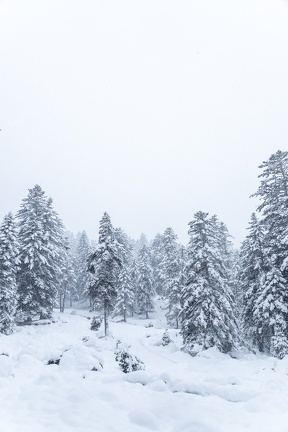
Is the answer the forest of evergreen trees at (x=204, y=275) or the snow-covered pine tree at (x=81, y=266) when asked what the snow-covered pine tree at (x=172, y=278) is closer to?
the forest of evergreen trees at (x=204, y=275)

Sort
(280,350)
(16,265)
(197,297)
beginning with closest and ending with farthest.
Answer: (280,350)
(197,297)
(16,265)

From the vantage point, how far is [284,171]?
75.7 feet

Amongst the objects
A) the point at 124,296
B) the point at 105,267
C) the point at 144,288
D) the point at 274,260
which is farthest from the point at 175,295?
the point at 274,260

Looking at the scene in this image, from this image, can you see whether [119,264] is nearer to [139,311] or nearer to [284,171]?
[284,171]

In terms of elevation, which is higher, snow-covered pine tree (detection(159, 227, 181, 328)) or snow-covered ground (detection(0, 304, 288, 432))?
snow-covered pine tree (detection(159, 227, 181, 328))

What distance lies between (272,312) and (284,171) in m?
10.8

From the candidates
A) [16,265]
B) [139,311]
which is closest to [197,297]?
[16,265]

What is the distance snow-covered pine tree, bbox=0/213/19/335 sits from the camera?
24.5 m

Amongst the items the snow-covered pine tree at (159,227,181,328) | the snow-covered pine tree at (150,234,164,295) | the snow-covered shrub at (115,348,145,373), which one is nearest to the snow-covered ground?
the snow-covered shrub at (115,348,145,373)

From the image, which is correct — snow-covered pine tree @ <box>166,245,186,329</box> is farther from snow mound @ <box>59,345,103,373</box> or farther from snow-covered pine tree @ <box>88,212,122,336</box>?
snow mound @ <box>59,345,103,373</box>

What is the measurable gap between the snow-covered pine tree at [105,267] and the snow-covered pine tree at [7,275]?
794cm

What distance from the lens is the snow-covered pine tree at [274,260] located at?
20.0 metres

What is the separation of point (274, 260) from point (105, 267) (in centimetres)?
1701

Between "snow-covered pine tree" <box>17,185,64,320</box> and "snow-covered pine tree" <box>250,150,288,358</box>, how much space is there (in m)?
20.8
